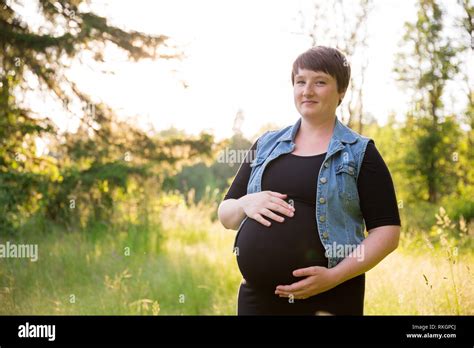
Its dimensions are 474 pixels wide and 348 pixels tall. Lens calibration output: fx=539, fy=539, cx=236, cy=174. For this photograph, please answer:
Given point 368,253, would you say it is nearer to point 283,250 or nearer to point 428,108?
point 283,250

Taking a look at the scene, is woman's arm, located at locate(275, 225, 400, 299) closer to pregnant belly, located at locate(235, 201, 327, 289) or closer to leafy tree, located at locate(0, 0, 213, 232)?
pregnant belly, located at locate(235, 201, 327, 289)

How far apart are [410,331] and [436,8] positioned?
25.9 feet

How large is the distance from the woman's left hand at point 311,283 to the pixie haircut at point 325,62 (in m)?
0.75

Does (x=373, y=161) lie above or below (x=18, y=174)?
below

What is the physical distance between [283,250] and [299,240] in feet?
0.25

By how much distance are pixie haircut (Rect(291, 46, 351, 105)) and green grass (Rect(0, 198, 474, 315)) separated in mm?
1875

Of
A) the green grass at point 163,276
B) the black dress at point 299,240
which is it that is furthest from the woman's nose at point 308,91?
the green grass at point 163,276

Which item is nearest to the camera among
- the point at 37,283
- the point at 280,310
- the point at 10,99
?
the point at 280,310

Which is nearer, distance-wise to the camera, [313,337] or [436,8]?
[313,337]

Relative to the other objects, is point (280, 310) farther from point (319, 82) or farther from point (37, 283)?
point (37, 283)

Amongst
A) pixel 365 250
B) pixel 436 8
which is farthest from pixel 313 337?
pixel 436 8

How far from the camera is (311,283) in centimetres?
205

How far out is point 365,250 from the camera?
201 centimetres

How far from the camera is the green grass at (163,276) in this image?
13.1ft
